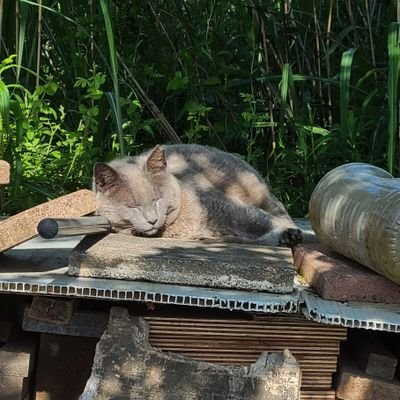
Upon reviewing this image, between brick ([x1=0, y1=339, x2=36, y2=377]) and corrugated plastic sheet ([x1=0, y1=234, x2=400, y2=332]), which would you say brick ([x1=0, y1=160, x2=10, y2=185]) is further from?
brick ([x1=0, y1=339, x2=36, y2=377])

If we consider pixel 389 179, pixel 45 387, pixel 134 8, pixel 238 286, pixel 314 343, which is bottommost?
pixel 45 387

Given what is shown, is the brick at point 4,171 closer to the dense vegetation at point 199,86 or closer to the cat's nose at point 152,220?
Answer: the cat's nose at point 152,220

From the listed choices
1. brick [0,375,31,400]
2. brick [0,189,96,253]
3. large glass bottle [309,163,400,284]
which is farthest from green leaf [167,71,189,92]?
brick [0,375,31,400]

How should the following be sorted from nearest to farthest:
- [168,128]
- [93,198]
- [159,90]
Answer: [93,198] → [168,128] → [159,90]

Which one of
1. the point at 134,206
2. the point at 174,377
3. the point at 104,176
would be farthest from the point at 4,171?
the point at 174,377

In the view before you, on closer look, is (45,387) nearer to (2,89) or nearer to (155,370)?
(155,370)

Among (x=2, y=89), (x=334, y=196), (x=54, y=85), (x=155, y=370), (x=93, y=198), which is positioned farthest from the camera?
(x=54, y=85)

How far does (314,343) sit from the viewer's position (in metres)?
2.58

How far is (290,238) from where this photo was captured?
3.38 metres

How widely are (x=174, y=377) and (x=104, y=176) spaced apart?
45.9 inches

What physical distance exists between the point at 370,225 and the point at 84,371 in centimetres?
106

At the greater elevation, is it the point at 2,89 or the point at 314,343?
the point at 2,89

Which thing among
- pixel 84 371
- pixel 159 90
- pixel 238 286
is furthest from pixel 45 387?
pixel 159 90

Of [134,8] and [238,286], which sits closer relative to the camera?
[238,286]
